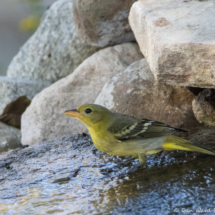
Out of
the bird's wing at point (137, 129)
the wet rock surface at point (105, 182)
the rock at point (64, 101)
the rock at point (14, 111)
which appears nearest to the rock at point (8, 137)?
the rock at point (14, 111)

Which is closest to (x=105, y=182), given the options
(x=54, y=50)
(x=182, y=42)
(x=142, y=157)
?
(x=142, y=157)

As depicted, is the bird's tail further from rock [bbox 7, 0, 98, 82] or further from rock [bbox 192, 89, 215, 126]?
rock [bbox 7, 0, 98, 82]

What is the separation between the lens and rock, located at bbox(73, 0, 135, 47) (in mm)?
5684

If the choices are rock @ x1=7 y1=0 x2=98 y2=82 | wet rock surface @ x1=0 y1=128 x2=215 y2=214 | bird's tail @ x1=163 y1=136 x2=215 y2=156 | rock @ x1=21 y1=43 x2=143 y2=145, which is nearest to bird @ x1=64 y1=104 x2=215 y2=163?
bird's tail @ x1=163 y1=136 x2=215 y2=156

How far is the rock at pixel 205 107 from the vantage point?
4078mm

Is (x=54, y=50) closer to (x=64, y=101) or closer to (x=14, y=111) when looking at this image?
(x=14, y=111)

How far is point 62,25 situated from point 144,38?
12.6 feet

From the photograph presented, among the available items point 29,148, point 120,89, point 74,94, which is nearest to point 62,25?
point 74,94

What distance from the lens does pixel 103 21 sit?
5914 millimetres

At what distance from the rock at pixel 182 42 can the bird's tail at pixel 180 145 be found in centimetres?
63

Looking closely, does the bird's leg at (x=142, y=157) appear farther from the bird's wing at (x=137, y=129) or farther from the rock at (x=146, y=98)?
the rock at (x=146, y=98)

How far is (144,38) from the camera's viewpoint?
4.04 meters

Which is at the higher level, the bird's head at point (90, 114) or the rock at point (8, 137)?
the bird's head at point (90, 114)

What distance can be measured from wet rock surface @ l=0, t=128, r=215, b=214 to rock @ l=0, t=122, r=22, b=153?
201 cm
